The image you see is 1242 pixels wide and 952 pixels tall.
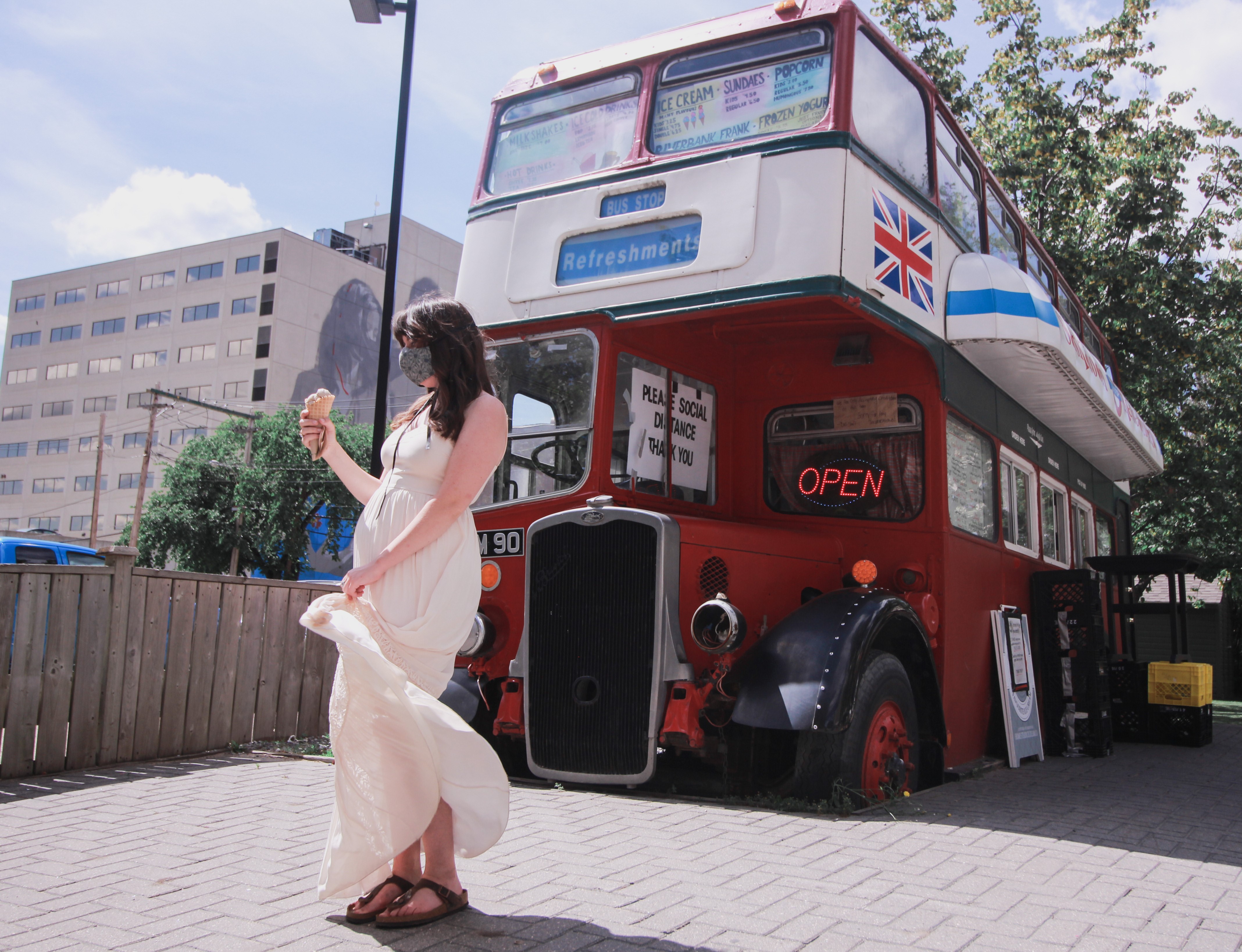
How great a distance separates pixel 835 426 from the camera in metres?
6.75

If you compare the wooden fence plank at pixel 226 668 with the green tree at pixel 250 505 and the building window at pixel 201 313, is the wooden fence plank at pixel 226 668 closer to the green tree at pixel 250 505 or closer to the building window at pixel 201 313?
the green tree at pixel 250 505

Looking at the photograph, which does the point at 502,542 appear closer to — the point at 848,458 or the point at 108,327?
the point at 848,458

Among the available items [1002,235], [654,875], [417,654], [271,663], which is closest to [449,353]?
[417,654]

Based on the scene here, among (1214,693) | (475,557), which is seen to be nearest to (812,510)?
(475,557)

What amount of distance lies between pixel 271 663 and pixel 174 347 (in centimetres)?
6055

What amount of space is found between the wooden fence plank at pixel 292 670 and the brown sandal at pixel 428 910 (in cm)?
515

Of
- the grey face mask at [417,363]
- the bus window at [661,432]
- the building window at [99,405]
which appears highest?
the building window at [99,405]

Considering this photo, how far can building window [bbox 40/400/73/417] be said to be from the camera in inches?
2665

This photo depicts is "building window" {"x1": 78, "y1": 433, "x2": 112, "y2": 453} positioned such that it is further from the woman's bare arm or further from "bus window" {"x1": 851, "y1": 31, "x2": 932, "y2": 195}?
the woman's bare arm

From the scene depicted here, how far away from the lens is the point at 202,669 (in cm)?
737

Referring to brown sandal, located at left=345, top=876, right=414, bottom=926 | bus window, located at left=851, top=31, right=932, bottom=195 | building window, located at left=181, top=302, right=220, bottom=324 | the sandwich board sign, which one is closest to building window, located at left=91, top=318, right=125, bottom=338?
building window, located at left=181, top=302, right=220, bottom=324

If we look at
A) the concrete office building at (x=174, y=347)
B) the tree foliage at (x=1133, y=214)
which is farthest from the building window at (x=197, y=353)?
the tree foliage at (x=1133, y=214)

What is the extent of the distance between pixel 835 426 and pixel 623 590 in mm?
2182

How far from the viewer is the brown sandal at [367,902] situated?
10.6 feet
